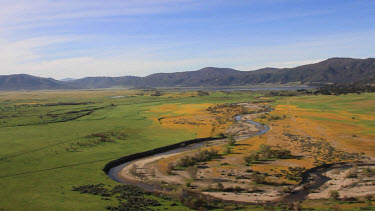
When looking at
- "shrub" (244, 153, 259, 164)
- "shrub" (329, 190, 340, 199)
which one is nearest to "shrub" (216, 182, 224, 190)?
"shrub" (244, 153, 259, 164)

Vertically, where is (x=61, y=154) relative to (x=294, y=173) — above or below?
above

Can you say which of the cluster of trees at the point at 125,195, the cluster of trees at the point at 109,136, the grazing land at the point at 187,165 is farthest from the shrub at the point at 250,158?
the cluster of trees at the point at 109,136

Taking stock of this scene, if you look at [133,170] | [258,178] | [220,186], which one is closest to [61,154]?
[133,170]

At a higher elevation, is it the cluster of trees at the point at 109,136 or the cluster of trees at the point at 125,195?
the cluster of trees at the point at 109,136

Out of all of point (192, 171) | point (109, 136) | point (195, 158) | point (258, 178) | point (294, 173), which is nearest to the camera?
point (258, 178)

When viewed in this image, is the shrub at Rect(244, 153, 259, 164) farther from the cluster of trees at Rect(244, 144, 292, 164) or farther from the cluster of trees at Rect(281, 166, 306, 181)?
the cluster of trees at Rect(281, 166, 306, 181)

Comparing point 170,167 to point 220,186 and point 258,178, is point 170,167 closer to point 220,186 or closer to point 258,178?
point 220,186

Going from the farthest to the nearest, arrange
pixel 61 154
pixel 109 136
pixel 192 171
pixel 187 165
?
pixel 109 136 → pixel 61 154 → pixel 187 165 → pixel 192 171

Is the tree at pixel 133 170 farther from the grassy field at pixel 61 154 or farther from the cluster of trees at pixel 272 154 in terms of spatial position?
the cluster of trees at pixel 272 154

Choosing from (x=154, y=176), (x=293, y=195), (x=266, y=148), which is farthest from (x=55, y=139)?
(x=293, y=195)
